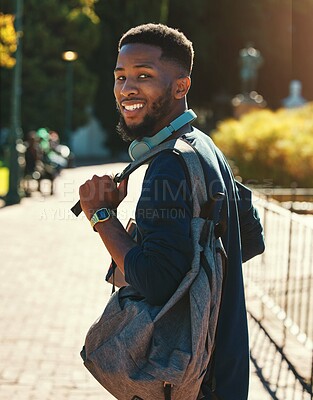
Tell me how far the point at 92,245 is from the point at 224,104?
143ft

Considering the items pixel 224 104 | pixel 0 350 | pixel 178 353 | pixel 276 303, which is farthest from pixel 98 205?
pixel 224 104

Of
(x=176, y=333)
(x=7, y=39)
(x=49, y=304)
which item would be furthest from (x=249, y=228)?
(x=7, y=39)

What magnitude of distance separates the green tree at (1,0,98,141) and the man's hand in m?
37.3

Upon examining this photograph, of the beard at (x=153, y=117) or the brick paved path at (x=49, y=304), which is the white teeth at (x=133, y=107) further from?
the brick paved path at (x=49, y=304)

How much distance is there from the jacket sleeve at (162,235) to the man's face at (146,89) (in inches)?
9.4

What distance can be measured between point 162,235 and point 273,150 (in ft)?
54.7

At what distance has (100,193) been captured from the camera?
8.22 feet

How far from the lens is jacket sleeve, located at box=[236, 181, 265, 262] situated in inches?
107

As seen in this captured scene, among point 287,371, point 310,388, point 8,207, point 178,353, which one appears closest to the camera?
point 178,353

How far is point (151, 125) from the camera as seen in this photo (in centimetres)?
249

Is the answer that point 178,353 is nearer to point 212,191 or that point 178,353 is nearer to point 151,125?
point 212,191

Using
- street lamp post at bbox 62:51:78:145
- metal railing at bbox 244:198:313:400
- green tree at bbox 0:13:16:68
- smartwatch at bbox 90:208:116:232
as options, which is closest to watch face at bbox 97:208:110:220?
smartwatch at bbox 90:208:116:232

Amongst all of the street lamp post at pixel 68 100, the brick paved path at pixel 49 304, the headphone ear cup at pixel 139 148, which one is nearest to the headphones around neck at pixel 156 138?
the headphone ear cup at pixel 139 148

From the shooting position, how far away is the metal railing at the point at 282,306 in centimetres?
553
